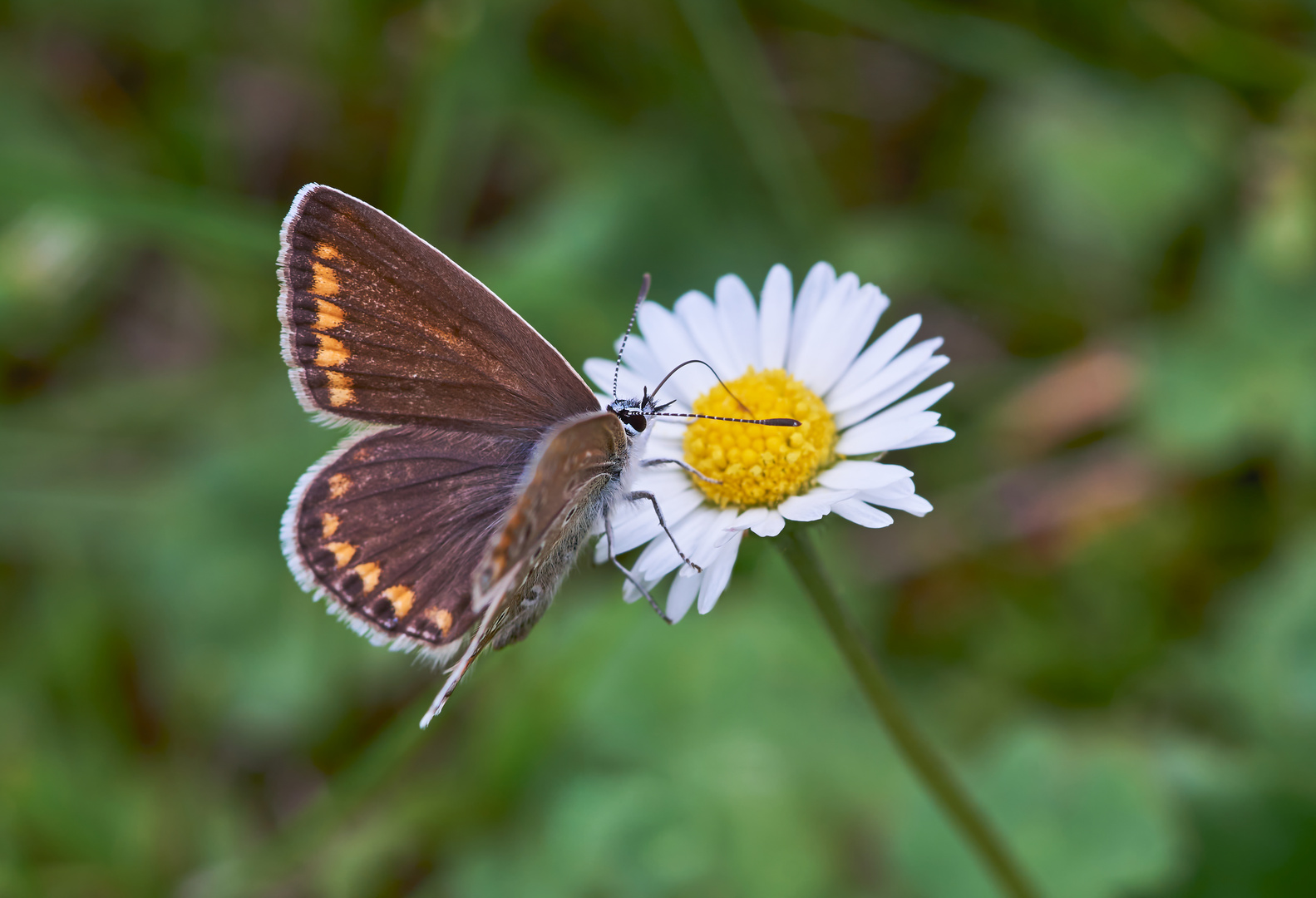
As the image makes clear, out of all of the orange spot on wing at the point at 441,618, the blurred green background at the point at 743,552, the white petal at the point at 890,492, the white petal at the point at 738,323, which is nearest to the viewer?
the white petal at the point at 890,492

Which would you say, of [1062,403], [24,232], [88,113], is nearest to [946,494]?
[1062,403]

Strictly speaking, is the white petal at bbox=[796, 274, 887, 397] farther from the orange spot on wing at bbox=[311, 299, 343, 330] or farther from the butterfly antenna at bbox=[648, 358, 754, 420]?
the orange spot on wing at bbox=[311, 299, 343, 330]

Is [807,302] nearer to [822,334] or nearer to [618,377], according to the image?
[822,334]

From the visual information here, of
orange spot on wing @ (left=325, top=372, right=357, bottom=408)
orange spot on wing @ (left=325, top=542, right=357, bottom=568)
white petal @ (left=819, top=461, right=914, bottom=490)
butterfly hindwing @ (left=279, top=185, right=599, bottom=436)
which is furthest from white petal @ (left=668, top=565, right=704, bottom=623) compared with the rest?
orange spot on wing @ (left=325, top=372, right=357, bottom=408)

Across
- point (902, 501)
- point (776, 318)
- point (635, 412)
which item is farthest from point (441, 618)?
point (776, 318)

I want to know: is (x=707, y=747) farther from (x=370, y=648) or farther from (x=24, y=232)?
(x=24, y=232)

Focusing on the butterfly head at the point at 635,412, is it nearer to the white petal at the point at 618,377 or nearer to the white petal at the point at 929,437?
the white petal at the point at 618,377

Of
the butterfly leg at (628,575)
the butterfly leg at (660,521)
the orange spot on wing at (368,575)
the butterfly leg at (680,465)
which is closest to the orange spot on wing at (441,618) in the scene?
the orange spot on wing at (368,575)
